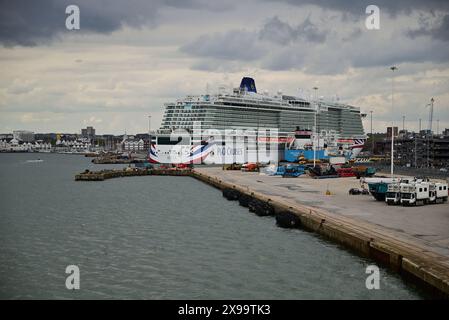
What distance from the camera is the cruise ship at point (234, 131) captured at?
355 feet

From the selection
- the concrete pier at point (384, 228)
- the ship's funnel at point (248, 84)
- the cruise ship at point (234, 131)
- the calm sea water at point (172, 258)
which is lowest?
the calm sea water at point (172, 258)

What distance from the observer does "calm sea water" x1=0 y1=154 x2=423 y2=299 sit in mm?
20859

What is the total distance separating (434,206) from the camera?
127 ft

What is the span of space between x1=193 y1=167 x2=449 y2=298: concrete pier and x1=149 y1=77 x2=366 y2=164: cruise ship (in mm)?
→ 59735

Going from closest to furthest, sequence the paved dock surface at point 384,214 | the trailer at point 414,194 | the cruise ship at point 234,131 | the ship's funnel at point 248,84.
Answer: the paved dock surface at point 384,214 → the trailer at point 414,194 → the cruise ship at point 234,131 → the ship's funnel at point 248,84

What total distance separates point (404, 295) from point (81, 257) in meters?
16.1

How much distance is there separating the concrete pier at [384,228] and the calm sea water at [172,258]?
0.81 metres

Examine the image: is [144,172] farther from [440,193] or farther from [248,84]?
[440,193]

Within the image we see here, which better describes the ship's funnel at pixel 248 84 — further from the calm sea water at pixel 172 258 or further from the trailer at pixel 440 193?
the trailer at pixel 440 193

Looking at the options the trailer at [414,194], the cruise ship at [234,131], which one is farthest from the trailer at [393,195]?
the cruise ship at [234,131]

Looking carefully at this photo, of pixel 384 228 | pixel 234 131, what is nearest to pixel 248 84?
pixel 234 131

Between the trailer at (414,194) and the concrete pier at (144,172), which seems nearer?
the trailer at (414,194)

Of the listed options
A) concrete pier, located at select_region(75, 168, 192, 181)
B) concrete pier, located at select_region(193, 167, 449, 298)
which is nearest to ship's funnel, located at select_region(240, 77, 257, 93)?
concrete pier, located at select_region(75, 168, 192, 181)

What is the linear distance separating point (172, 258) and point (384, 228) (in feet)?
40.3
